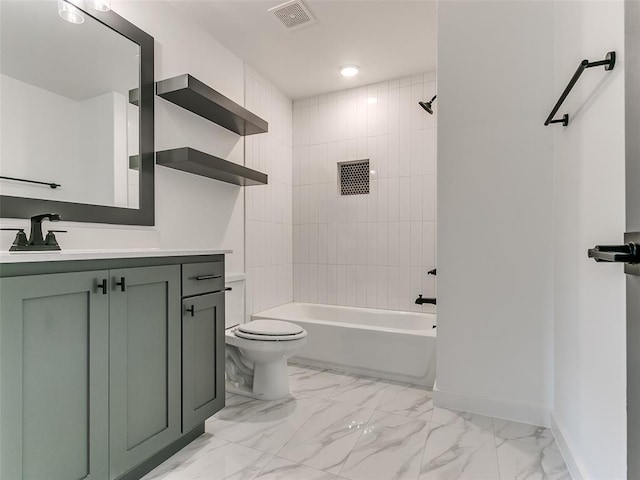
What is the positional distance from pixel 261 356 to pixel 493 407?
1.33 m

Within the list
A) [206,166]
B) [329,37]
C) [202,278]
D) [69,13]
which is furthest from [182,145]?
[329,37]

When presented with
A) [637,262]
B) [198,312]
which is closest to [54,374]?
[198,312]

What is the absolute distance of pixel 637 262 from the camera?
0.56 metres

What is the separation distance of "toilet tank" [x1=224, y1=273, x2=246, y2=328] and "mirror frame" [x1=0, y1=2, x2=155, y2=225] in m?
0.82

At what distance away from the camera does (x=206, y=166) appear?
213 cm

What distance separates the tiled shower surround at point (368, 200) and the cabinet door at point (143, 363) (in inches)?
78.7

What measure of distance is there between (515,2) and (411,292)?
2.11 m

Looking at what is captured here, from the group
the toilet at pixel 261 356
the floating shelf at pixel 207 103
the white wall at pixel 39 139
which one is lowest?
the toilet at pixel 261 356

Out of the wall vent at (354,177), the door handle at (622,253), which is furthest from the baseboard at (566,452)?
the wall vent at (354,177)

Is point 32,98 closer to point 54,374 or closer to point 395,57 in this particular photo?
point 54,374

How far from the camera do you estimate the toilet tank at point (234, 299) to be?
102 inches

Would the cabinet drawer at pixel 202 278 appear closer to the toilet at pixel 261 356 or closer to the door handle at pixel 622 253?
the toilet at pixel 261 356

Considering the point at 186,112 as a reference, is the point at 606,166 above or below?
below

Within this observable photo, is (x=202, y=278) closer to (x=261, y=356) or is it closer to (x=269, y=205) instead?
(x=261, y=356)
